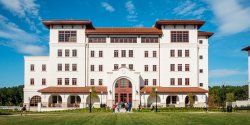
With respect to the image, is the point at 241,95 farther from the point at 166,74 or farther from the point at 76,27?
the point at 76,27

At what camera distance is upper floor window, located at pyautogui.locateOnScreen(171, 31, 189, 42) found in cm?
6725

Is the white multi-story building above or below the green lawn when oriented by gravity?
above

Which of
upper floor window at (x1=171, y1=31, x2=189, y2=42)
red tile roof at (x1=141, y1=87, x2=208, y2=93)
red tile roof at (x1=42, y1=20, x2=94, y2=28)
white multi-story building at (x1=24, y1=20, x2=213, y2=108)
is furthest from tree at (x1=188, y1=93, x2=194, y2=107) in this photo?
red tile roof at (x1=42, y1=20, x2=94, y2=28)

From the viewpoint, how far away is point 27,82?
67.6 m

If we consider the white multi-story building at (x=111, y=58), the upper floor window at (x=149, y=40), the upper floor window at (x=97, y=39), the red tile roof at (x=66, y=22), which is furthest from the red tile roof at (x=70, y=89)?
the red tile roof at (x=66, y=22)

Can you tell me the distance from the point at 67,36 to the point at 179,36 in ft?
66.9

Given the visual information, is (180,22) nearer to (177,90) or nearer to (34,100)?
(177,90)

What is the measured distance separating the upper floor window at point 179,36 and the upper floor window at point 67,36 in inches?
710

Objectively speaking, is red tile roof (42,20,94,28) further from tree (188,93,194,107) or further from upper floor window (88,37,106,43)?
tree (188,93,194,107)

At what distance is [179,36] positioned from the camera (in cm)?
6744

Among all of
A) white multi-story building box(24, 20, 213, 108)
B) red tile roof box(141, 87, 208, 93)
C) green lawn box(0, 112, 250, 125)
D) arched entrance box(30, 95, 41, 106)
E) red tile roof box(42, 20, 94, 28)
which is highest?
red tile roof box(42, 20, 94, 28)

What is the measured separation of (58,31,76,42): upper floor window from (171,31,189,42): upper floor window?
18.0m

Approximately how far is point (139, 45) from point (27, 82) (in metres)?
21.6

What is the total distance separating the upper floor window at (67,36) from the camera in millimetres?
66938
